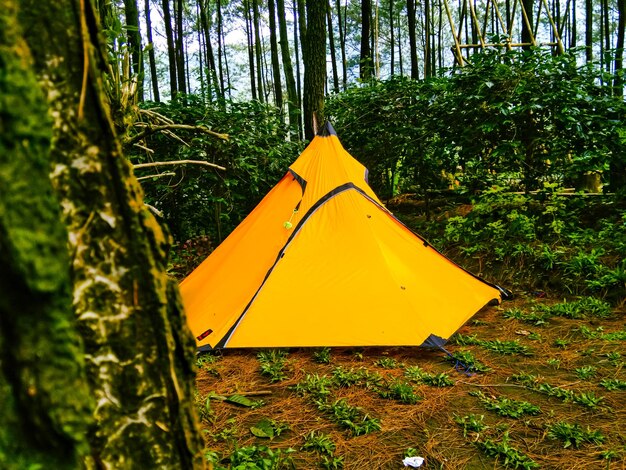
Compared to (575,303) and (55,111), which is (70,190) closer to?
(55,111)

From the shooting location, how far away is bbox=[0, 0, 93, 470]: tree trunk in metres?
0.56

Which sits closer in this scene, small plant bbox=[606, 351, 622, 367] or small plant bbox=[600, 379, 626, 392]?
small plant bbox=[600, 379, 626, 392]

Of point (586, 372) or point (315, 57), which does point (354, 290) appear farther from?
point (315, 57)

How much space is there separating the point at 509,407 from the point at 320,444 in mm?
1145

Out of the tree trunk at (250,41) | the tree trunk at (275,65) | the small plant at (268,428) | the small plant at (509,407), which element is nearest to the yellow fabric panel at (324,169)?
the small plant at (268,428)

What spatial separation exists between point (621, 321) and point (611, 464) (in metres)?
2.13

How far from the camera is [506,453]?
80.4 inches

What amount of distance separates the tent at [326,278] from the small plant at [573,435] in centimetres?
103

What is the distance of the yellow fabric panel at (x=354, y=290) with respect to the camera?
3334 mm

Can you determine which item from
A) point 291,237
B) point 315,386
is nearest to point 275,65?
point 291,237

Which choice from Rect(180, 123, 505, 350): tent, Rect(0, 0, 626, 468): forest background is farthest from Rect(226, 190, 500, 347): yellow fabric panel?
Rect(0, 0, 626, 468): forest background

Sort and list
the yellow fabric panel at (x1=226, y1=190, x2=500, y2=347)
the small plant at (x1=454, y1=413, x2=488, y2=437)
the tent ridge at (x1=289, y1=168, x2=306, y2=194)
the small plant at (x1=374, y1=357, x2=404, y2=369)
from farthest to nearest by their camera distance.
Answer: the tent ridge at (x1=289, y1=168, x2=306, y2=194)
the yellow fabric panel at (x1=226, y1=190, x2=500, y2=347)
the small plant at (x1=374, y1=357, x2=404, y2=369)
the small plant at (x1=454, y1=413, x2=488, y2=437)

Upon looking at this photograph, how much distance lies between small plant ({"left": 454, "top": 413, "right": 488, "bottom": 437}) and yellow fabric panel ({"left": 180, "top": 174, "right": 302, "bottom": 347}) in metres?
1.85

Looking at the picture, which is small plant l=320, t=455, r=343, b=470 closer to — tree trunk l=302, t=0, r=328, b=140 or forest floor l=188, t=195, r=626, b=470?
forest floor l=188, t=195, r=626, b=470
